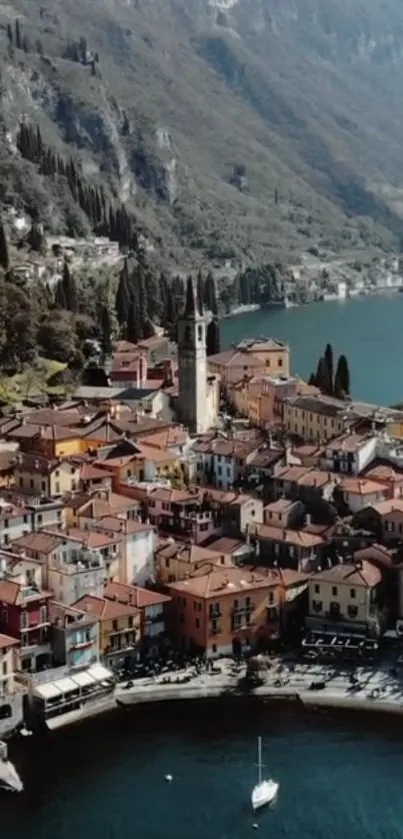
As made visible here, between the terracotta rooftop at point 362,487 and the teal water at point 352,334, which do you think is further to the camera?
the teal water at point 352,334

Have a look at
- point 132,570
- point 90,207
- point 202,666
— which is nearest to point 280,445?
point 132,570

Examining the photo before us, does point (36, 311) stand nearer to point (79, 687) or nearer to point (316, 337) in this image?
point (79, 687)

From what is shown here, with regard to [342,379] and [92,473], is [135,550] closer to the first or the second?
[92,473]

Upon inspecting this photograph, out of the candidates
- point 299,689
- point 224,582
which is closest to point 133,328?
point 224,582

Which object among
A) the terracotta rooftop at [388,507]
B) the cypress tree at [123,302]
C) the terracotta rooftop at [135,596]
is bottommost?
the terracotta rooftop at [135,596]

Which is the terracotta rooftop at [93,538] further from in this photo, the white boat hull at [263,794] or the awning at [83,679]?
the white boat hull at [263,794]

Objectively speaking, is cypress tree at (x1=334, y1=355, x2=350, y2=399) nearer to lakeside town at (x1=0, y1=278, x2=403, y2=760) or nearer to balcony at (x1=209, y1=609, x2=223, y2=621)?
lakeside town at (x1=0, y1=278, x2=403, y2=760)

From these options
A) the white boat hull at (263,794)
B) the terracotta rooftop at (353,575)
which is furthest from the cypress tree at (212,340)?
the white boat hull at (263,794)

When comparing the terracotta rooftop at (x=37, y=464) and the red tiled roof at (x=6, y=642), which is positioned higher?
the terracotta rooftop at (x=37, y=464)
